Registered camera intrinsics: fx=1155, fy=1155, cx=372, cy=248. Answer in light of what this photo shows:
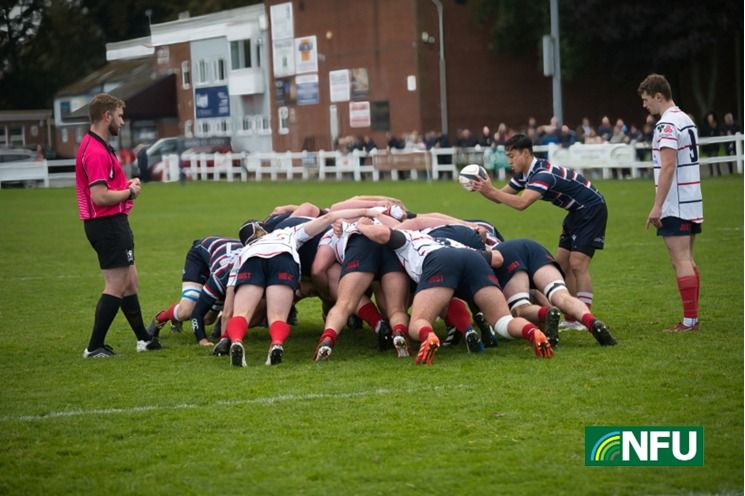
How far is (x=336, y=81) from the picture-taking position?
5759 centimetres

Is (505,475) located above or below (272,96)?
below

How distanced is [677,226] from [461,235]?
6.34 feet

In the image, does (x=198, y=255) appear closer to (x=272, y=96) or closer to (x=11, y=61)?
(x=272, y=96)

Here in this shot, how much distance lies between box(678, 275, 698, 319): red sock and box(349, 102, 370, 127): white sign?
46.4 metres

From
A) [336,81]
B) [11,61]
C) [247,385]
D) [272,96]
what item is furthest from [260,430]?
[11,61]

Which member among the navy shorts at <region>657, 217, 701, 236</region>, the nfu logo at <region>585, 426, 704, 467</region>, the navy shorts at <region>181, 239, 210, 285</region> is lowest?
the nfu logo at <region>585, 426, 704, 467</region>

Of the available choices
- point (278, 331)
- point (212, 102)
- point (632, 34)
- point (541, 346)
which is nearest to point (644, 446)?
point (541, 346)

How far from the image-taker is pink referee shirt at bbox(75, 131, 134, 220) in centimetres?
983

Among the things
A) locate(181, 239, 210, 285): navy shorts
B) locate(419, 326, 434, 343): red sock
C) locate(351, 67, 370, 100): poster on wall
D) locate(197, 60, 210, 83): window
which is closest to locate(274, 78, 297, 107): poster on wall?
locate(351, 67, 370, 100): poster on wall

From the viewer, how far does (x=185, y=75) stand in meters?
70.6

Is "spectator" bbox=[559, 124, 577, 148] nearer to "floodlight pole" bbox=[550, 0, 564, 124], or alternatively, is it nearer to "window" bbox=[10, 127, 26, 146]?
"floodlight pole" bbox=[550, 0, 564, 124]

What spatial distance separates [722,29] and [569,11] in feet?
21.9

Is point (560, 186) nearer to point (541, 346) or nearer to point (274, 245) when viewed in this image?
point (541, 346)

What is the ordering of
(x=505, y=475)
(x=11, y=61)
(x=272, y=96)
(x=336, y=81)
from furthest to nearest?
(x=11, y=61) < (x=272, y=96) < (x=336, y=81) < (x=505, y=475)
